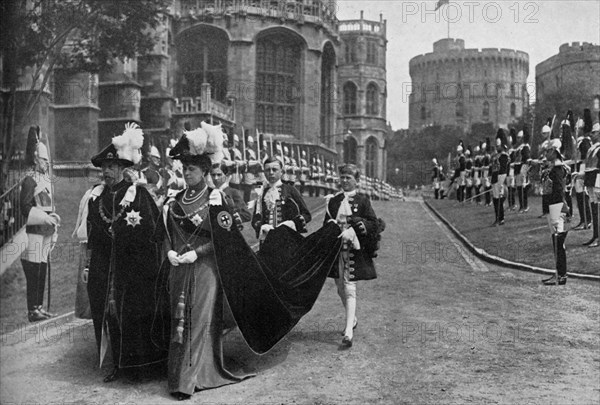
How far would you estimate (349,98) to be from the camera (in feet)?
193

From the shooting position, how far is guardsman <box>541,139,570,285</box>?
10.1m

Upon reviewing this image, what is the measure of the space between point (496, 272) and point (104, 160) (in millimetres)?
7445

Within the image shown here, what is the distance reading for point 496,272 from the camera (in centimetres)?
1188

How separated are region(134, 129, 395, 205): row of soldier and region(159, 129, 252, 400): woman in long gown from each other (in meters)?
0.50

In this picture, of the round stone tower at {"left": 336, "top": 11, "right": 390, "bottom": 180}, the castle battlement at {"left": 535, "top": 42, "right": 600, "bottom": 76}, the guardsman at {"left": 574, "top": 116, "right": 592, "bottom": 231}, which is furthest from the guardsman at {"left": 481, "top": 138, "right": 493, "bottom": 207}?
the round stone tower at {"left": 336, "top": 11, "right": 390, "bottom": 180}

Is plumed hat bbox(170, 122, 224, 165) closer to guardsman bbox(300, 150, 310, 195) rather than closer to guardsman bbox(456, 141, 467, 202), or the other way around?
guardsman bbox(456, 141, 467, 202)

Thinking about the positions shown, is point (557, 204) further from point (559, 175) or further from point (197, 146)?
point (197, 146)

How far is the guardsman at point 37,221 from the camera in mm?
8398

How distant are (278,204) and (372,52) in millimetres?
50870

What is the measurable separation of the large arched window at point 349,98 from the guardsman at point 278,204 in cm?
5033

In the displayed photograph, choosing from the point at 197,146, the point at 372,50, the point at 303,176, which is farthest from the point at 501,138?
the point at 372,50

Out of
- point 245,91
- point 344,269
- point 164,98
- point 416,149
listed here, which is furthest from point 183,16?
point 344,269

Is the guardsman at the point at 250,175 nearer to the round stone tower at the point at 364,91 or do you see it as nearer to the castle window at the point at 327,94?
the castle window at the point at 327,94

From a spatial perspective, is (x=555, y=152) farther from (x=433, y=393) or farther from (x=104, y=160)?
(x=104, y=160)
